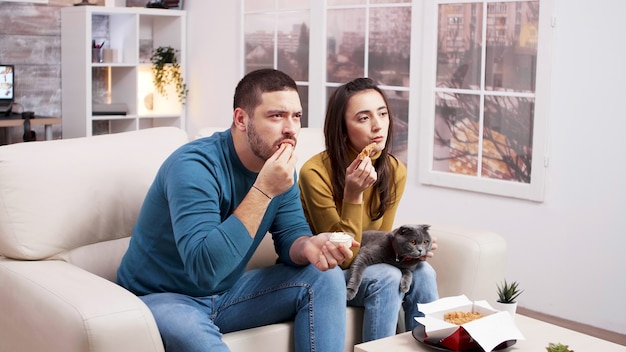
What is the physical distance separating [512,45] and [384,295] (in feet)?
6.47

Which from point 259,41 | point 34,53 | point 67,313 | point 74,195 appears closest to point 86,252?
point 74,195

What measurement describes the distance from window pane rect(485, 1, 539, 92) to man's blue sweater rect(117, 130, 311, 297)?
1895 millimetres

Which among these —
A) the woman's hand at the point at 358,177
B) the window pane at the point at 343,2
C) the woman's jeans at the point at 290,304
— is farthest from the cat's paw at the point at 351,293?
the window pane at the point at 343,2

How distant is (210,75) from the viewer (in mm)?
5992

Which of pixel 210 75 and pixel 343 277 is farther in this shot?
pixel 210 75

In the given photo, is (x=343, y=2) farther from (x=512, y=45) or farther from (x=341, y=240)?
(x=341, y=240)

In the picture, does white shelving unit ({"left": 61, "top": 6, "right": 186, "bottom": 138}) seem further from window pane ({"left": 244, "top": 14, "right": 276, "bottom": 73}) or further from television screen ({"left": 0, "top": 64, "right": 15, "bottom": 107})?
window pane ({"left": 244, "top": 14, "right": 276, "bottom": 73})

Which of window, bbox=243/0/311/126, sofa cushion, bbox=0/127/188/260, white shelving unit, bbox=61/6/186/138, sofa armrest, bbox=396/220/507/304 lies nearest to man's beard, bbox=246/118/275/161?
sofa cushion, bbox=0/127/188/260

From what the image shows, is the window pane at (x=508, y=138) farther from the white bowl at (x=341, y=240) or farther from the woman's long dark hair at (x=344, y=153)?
the white bowl at (x=341, y=240)

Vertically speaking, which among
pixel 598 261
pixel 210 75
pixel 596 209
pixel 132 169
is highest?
pixel 210 75

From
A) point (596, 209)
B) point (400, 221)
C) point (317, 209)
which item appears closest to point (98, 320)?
point (317, 209)

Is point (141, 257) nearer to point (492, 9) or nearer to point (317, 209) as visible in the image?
point (317, 209)

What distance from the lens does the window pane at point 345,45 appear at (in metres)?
4.89

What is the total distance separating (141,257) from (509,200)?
228cm
